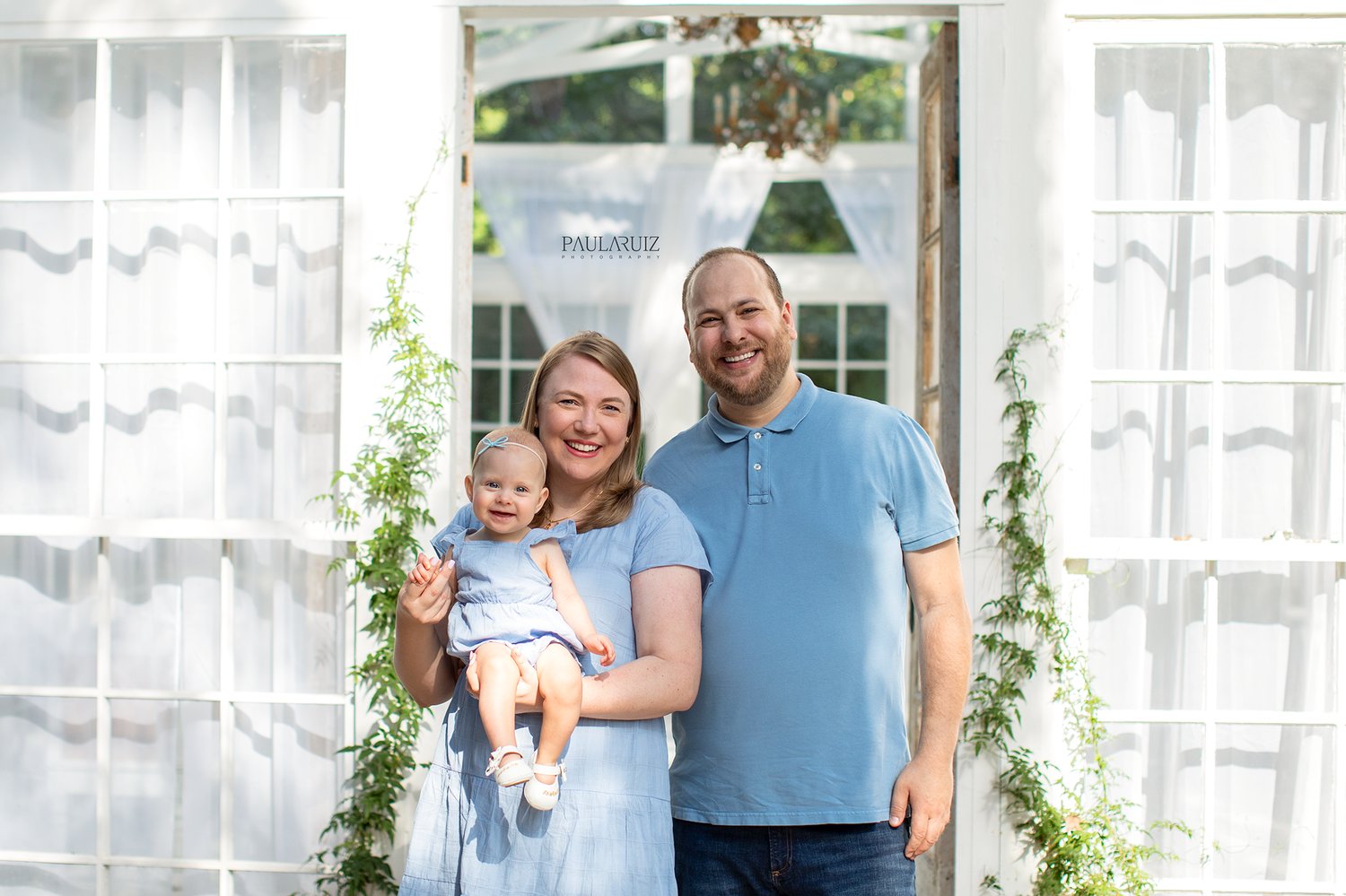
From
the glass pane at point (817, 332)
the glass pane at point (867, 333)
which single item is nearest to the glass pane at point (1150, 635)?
the glass pane at point (867, 333)

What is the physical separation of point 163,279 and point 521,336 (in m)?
4.28

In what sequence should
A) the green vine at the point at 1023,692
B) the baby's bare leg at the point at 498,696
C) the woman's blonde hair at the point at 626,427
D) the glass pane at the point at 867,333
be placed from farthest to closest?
the glass pane at the point at 867,333, the green vine at the point at 1023,692, the woman's blonde hair at the point at 626,427, the baby's bare leg at the point at 498,696

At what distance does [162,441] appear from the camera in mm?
2766

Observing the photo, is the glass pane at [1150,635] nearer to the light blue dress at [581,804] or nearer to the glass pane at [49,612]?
the light blue dress at [581,804]

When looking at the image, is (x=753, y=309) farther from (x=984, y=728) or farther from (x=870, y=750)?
(x=984, y=728)

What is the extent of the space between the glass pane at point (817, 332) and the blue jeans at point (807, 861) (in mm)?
5637

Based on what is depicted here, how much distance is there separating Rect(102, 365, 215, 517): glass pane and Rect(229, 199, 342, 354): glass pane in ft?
0.50

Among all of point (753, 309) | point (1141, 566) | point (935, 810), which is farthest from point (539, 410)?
point (1141, 566)

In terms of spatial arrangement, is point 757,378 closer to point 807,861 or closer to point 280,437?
point 807,861

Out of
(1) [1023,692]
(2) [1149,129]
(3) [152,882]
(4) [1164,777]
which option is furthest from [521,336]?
(4) [1164,777]

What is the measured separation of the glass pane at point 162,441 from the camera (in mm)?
2760

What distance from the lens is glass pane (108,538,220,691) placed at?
2746mm

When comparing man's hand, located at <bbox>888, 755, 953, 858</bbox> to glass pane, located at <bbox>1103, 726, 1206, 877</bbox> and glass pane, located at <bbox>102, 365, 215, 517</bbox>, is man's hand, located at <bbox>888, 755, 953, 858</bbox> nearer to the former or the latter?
glass pane, located at <bbox>1103, 726, 1206, 877</bbox>

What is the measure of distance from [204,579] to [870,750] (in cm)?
172
